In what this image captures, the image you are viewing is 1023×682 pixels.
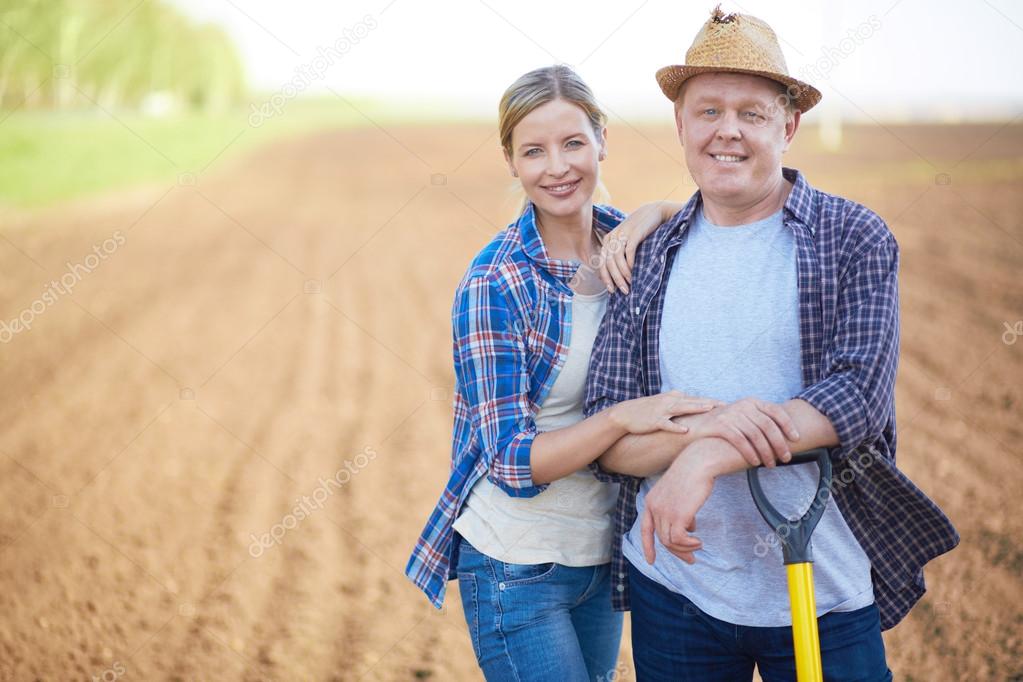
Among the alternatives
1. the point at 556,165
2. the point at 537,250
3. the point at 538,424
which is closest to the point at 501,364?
the point at 538,424

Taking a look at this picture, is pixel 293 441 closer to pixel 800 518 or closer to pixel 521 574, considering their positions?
pixel 521 574

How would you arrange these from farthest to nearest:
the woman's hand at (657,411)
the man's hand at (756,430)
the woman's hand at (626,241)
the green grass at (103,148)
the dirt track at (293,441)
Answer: the green grass at (103,148) → the dirt track at (293,441) → the woman's hand at (626,241) → the woman's hand at (657,411) → the man's hand at (756,430)

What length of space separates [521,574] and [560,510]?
171mm

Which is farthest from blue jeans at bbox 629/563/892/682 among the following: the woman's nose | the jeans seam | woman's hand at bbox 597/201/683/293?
the woman's nose

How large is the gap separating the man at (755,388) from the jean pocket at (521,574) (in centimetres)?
22

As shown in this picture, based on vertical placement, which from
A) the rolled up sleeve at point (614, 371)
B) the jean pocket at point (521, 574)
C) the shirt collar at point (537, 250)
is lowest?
the jean pocket at point (521, 574)

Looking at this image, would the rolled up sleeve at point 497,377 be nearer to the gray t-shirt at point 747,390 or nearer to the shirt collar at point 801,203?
the gray t-shirt at point 747,390

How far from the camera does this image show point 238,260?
12.7 m

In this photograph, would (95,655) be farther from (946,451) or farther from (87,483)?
(946,451)

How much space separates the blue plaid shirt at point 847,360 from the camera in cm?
177

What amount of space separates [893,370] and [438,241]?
11.8 metres

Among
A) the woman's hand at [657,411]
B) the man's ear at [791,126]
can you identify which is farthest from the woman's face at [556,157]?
the woman's hand at [657,411]

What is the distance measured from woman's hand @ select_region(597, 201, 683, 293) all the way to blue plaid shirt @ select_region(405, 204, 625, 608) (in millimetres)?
98

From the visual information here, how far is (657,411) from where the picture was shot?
1.88m
